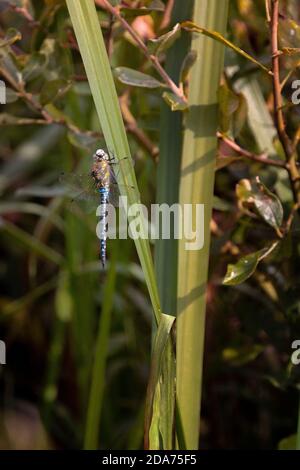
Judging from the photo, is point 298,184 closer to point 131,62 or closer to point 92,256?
point 131,62

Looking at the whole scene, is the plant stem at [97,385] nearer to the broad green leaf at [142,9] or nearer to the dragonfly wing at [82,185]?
the dragonfly wing at [82,185]

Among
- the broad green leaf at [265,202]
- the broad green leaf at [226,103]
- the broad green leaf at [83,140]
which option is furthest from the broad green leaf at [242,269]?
the broad green leaf at [83,140]

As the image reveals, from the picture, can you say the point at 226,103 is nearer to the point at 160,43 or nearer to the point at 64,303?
the point at 160,43

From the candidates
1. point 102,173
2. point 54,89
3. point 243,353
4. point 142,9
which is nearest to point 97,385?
point 243,353

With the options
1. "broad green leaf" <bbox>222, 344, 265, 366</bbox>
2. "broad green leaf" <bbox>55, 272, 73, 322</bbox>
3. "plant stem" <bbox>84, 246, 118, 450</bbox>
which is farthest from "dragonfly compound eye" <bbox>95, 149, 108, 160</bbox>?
"broad green leaf" <bbox>55, 272, 73, 322</bbox>

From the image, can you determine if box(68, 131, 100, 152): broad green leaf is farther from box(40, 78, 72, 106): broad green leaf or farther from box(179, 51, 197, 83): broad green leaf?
box(179, 51, 197, 83): broad green leaf

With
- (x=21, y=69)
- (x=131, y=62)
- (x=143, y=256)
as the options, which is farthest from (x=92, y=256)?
(x=143, y=256)
